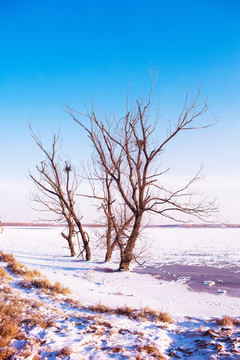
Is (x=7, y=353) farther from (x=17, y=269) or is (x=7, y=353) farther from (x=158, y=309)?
(x=17, y=269)

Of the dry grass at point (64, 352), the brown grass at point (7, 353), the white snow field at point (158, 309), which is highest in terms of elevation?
the brown grass at point (7, 353)

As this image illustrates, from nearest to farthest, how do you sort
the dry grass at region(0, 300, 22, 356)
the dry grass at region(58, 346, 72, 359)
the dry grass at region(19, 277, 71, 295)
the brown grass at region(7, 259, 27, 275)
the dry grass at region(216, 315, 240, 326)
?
the dry grass at region(58, 346, 72, 359) < the dry grass at region(0, 300, 22, 356) < the dry grass at region(216, 315, 240, 326) < the dry grass at region(19, 277, 71, 295) < the brown grass at region(7, 259, 27, 275)

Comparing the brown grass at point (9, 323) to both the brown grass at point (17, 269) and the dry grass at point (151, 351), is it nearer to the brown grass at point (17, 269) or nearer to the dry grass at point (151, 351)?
the dry grass at point (151, 351)

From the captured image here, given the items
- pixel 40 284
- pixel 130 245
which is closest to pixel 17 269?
pixel 40 284

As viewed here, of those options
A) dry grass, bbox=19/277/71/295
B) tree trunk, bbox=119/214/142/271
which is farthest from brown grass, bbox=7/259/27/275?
tree trunk, bbox=119/214/142/271

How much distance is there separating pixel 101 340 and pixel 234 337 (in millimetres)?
1826

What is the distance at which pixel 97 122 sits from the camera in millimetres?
9977

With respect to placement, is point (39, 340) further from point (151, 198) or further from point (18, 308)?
point (151, 198)

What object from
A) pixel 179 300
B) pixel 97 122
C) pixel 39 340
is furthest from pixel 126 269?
pixel 39 340

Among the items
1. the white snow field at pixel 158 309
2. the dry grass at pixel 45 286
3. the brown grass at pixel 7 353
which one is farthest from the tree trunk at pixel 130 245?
the brown grass at pixel 7 353

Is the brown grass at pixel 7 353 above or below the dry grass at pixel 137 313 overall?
above

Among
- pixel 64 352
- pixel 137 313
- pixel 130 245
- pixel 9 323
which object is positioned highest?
pixel 130 245

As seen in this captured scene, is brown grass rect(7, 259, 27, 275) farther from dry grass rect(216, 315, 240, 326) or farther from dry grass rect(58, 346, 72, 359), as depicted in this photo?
dry grass rect(216, 315, 240, 326)

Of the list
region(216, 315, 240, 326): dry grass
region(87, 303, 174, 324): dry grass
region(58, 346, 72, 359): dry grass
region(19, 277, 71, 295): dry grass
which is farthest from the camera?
region(19, 277, 71, 295): dry grass
